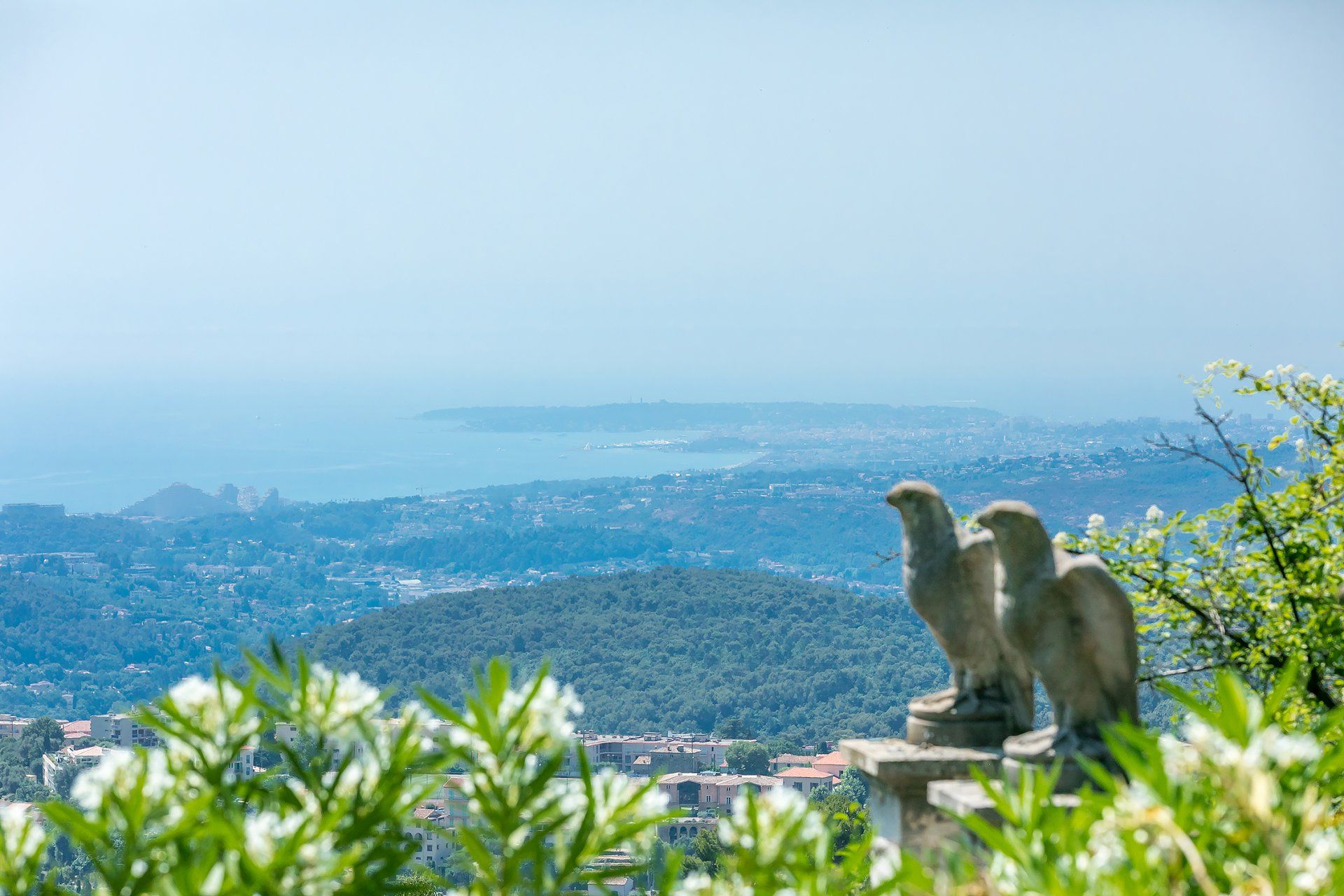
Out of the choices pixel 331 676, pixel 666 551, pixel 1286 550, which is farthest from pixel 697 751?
pixel 666 551

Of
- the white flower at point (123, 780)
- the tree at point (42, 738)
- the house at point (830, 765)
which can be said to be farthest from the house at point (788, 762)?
the white flower at point (123, 780)

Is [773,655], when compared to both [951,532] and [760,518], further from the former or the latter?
→ [951,532]

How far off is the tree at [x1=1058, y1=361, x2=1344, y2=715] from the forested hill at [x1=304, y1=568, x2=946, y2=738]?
7009 cm

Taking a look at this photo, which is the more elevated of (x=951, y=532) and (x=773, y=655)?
(x=951, y=532)

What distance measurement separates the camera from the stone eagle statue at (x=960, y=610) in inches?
219

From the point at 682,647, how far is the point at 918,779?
93.5 m

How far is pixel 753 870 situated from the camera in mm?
3285

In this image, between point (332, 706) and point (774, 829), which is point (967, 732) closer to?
point (774, 829)

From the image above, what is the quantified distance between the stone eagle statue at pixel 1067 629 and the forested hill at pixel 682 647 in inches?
2932

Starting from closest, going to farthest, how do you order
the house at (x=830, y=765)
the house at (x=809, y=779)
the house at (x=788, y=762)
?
the house at (x=809, y=779) → the house at (x=830, y=765) → the house at (x=788, y=762)

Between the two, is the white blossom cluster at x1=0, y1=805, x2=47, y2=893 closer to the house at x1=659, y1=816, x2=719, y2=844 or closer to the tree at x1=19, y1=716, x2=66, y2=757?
the house at x1=659, y1=816, x2=719, y2=844

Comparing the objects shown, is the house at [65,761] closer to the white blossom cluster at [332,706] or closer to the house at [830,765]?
the house at [830,765]

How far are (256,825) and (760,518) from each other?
A: 169428mm

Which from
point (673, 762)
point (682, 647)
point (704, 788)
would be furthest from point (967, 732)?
point (682, 647)
